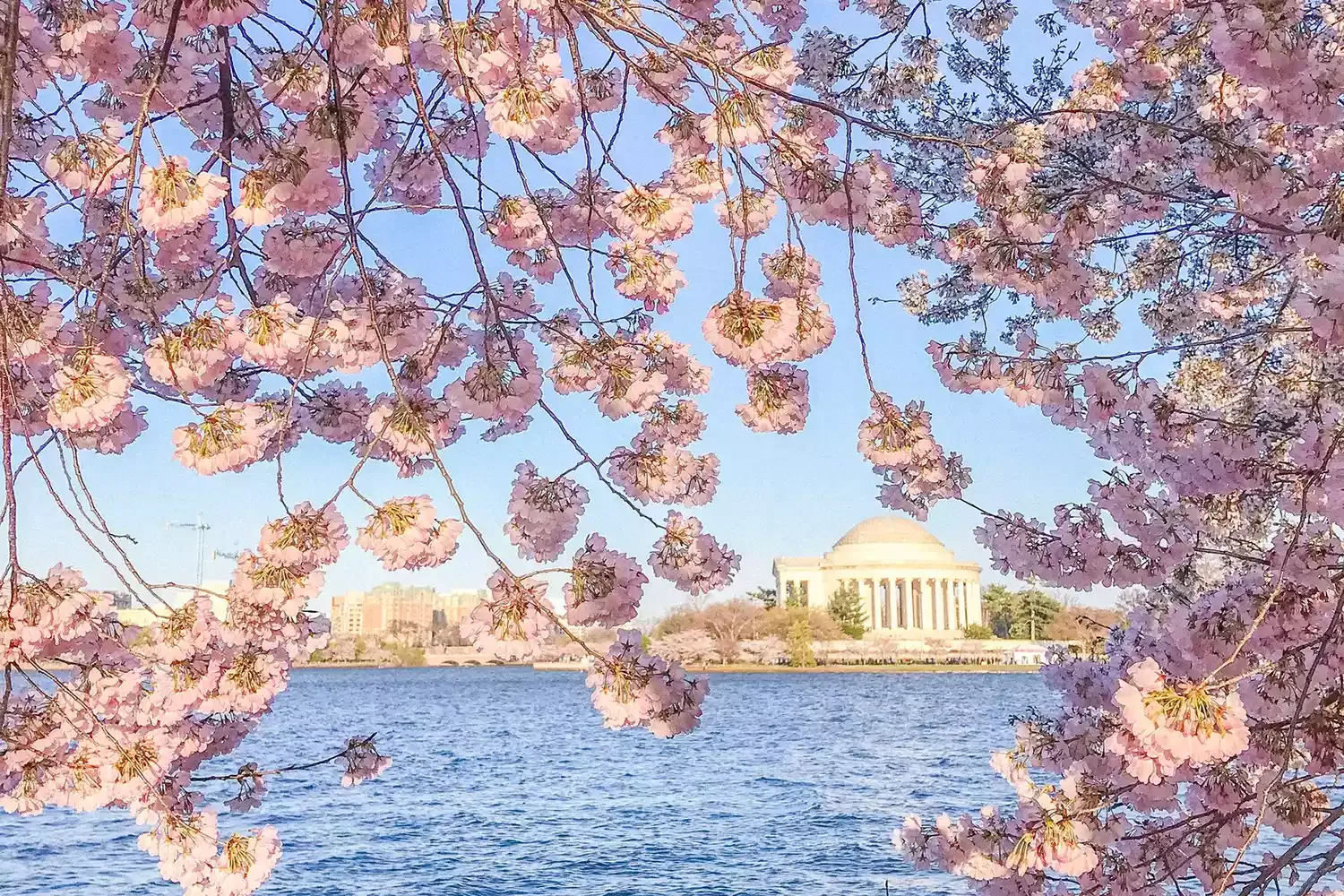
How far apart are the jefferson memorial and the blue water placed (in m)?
43.8

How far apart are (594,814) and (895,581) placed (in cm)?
6640

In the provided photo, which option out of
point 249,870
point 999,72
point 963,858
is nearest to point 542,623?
point 249,870

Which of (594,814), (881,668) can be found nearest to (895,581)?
(881,668)

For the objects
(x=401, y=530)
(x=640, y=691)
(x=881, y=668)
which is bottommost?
(x=881, y=668)

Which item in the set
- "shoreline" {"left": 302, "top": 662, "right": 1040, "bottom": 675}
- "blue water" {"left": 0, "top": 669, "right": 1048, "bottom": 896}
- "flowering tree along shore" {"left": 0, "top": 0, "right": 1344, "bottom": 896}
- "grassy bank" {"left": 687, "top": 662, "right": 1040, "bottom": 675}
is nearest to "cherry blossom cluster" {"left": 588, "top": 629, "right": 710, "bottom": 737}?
"flowering tree along shore" {"left": 0, "top": 0, "right": 1344, "bottom": 896}

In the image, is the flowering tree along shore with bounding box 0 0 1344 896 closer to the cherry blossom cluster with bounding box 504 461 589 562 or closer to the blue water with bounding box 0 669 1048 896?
the cherry blossom cluster with bounding box 504 461 589 562

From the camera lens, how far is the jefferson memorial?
8162 centimetres

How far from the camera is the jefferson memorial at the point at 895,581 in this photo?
81625 mm

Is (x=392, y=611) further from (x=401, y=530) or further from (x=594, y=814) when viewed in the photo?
(x=401, y=530)

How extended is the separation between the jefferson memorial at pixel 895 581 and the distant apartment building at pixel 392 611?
5188cm

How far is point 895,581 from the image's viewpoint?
81.9 m

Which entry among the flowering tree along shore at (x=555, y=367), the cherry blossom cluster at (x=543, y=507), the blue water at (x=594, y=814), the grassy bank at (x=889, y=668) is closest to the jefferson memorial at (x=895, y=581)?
the grassy bank at (x=889, y=668)

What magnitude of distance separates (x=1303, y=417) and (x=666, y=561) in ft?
9.65

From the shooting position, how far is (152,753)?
2.92 metres
